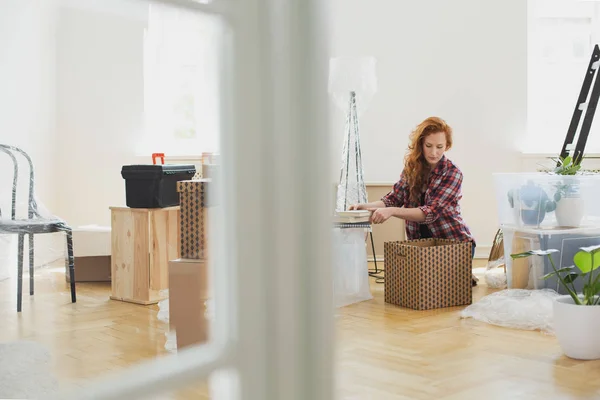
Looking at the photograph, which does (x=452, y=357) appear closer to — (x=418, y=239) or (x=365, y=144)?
(x=418, y=239)

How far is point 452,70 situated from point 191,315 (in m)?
5.19

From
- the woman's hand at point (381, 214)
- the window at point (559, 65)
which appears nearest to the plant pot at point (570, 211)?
the woman's hand at point (381, 214)

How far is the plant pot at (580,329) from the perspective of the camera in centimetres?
251

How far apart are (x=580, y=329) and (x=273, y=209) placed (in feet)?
6.98

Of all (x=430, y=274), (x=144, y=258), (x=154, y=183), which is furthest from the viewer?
(x=430, y=274)

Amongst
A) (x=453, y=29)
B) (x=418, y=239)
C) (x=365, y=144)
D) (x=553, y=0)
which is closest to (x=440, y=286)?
(x=418, y=239)

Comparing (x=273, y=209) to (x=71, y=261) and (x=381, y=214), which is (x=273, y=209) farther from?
(x=381, y=214)

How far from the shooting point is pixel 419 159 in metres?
3.92


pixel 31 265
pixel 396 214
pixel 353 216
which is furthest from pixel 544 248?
pixel 31 265

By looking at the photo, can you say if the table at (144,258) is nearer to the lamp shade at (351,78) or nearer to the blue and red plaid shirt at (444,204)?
the blue and red plaid shirt at (444,204)

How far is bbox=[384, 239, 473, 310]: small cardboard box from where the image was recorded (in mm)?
3443

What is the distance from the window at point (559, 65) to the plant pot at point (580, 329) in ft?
11.3

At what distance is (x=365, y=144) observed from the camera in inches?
222

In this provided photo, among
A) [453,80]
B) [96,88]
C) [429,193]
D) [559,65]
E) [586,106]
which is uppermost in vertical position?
[559,65]
